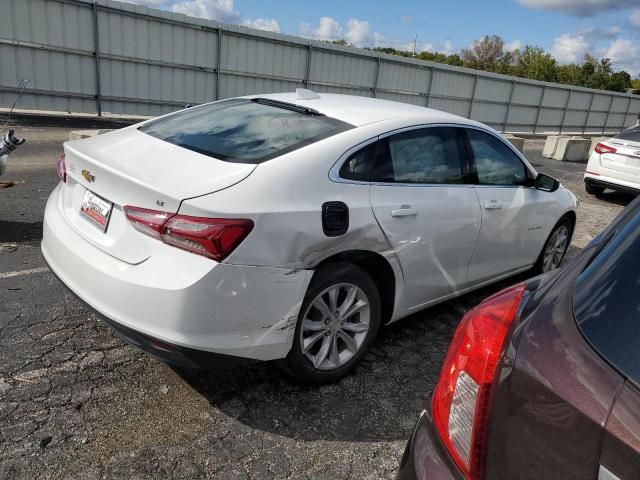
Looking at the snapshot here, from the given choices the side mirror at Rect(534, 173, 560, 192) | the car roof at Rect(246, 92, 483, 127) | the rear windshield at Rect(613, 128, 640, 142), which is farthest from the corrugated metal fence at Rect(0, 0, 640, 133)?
the side mirror at Rect(534, 173, 560, 192)

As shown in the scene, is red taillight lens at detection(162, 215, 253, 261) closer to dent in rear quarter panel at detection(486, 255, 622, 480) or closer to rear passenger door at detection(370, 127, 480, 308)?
rear passenger door at detection(370, 127, 480, 308)

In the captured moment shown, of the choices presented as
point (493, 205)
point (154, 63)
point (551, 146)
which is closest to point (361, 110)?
point (493, 205)

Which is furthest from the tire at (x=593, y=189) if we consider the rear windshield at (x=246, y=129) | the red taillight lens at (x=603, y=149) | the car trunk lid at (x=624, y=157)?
the rear windshield at (x=246, y=129)

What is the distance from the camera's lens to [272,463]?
242 centimetres

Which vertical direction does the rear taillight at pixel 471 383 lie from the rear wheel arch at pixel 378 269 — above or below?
above

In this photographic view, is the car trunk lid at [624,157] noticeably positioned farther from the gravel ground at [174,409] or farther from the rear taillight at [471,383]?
the rear taillight at [471,383]

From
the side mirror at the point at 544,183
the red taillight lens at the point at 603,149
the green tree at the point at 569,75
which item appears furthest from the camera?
the green tree at the point at 569,75

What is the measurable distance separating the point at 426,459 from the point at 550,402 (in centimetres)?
47

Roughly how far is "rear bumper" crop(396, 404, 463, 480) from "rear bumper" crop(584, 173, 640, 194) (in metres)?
9.22

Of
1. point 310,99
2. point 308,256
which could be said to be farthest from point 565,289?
point 310,99

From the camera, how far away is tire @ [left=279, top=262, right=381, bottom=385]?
2.77m

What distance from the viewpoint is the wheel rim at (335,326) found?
283cm

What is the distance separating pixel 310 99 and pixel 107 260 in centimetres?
183

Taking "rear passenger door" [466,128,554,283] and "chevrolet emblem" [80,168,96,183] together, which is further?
"rear passenger door" [466,128,554,283]
